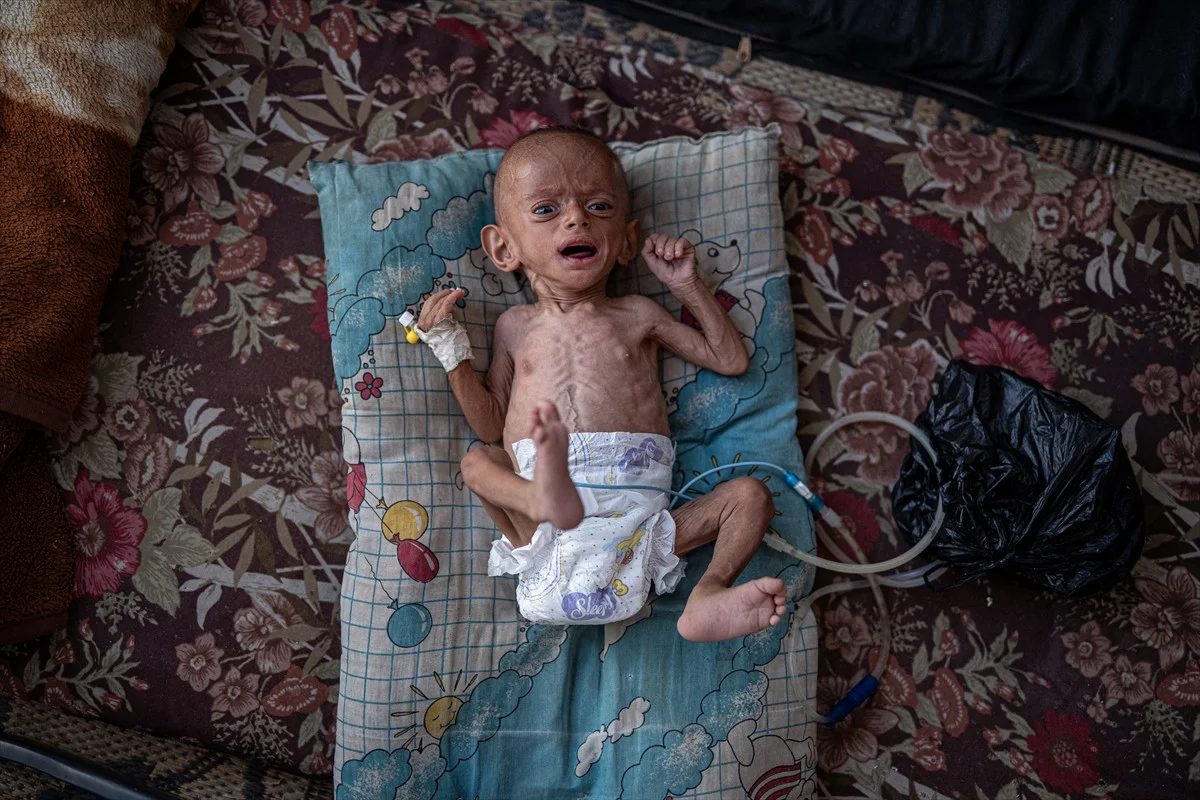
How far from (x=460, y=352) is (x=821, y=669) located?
1.06m

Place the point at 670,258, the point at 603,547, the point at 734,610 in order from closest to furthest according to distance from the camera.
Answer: the point at 734,610 < the point at 603,547 < the point at 670,258

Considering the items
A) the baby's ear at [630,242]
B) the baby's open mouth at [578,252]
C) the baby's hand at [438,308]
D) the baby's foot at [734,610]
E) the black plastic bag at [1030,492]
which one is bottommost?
the baby's foot at [734,610]

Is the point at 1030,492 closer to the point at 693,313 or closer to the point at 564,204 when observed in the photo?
the point at 693,313

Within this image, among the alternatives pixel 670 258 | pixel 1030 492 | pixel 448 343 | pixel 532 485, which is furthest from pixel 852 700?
pixel 448 343

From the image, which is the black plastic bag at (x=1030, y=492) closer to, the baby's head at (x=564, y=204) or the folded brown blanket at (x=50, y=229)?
the baby's head at (x=564, y=204)

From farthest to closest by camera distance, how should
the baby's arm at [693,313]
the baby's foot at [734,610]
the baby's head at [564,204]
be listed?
the baby's arm at [693,313] → the baby's head at [564,204] → the baby's foot at [734,610]

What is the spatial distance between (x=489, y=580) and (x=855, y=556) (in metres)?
0.83

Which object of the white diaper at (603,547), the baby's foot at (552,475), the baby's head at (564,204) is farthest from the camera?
the baby's head at (564,204)

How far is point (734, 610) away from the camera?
59.0 inches

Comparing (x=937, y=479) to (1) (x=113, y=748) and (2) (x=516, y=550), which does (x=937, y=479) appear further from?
(1) (x=113, y=748)

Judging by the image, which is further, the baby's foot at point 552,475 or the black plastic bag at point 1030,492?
the black plastic bag at point 1030,492

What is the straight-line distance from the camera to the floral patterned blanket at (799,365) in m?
1.83

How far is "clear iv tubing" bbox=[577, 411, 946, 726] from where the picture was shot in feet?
5.91

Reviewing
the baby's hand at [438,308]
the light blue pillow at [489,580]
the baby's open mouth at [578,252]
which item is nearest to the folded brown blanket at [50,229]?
the light blue pillow at [489,580]
